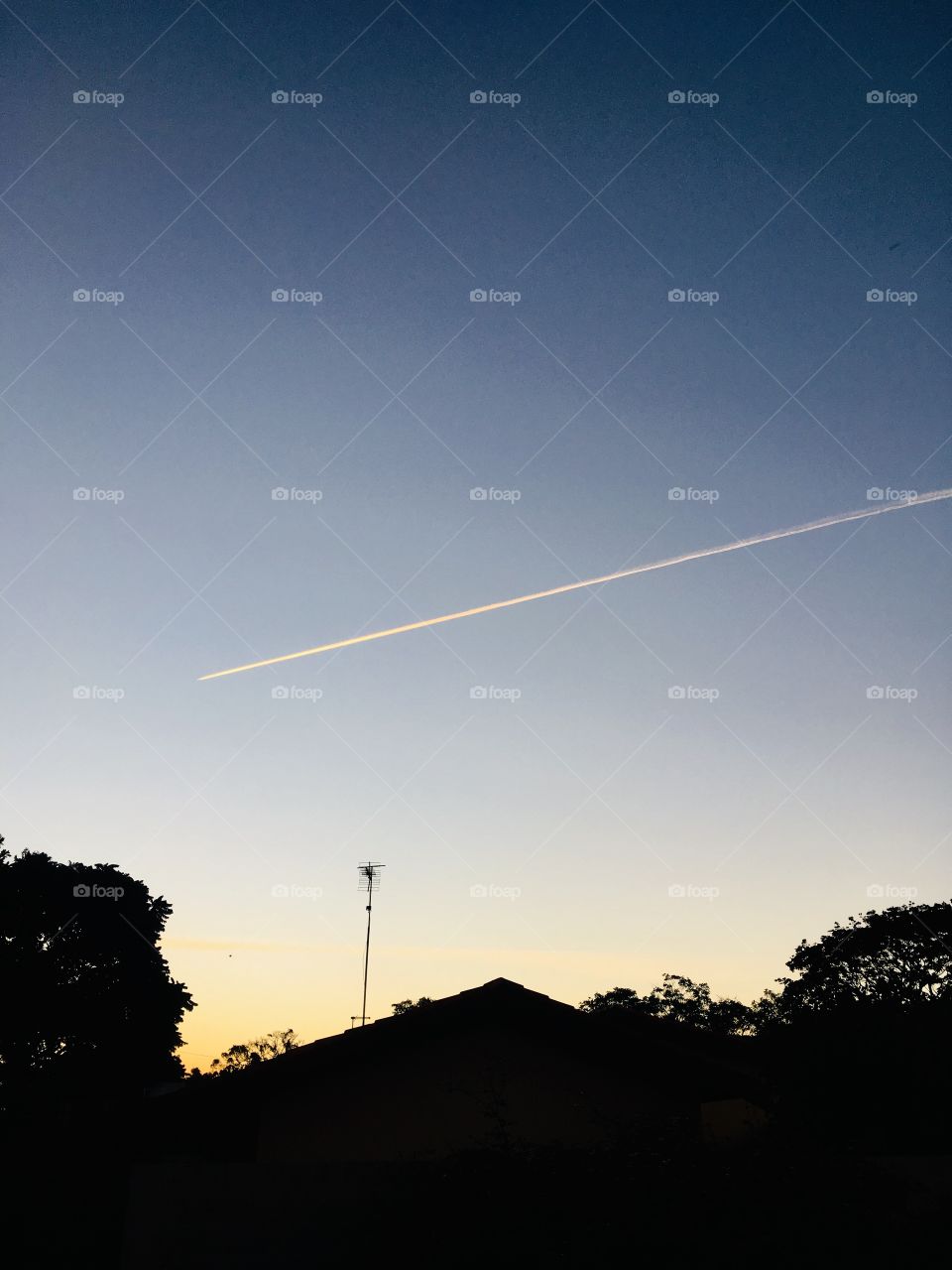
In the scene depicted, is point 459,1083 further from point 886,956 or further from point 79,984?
point 886,956

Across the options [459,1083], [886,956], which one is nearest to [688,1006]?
[886,956]

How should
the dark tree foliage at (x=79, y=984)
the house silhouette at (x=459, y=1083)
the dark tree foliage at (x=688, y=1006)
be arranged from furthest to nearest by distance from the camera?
the dark tree foliage at (x=688, y=1006)
the dark tree foliage at (x=79, y=984)
the house silhouette at (x=459, y=1083)

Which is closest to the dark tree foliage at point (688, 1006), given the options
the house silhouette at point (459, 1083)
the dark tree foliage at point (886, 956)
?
the dark tree foliage at point (886, 956)

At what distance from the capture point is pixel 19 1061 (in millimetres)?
36062

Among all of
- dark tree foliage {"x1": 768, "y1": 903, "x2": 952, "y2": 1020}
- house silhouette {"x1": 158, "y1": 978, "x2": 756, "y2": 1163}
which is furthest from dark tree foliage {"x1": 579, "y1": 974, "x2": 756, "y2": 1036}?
house silhouette {"x1": 158, "y1": 978, "x2": 756, "y2": 1163}

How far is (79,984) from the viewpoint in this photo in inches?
1475

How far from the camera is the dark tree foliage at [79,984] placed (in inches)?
1425

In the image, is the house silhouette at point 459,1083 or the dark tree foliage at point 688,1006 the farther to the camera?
the dark tree foliage at point 688,1006

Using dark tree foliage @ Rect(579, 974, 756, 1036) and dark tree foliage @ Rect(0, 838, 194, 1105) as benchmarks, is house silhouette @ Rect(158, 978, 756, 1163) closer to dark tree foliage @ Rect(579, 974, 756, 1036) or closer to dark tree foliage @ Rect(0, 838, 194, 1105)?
dark tree foliage @ Rect(0, 838, 194, 1105)

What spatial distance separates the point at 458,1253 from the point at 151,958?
33.7 meters

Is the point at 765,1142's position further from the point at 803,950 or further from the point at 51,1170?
the point at 803,950

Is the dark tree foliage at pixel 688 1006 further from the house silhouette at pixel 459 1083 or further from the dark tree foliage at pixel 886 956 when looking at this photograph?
the house silhouette at pixel 459 1083

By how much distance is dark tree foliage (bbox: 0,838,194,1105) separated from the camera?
36188mm

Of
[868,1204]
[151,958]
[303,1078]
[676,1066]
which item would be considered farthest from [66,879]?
[868,1204]
